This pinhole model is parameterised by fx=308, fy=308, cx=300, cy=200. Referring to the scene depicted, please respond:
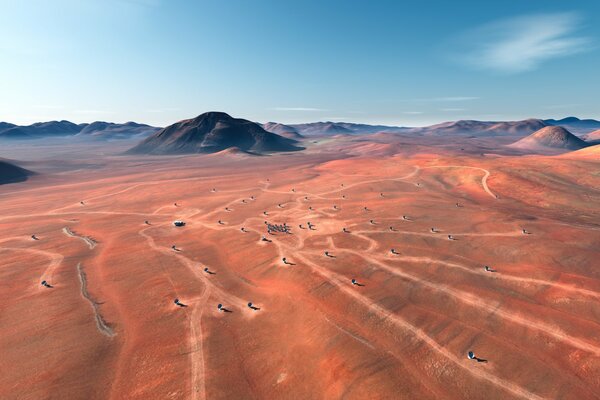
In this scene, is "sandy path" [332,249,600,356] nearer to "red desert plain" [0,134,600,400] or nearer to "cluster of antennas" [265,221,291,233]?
"red desert plain" [0,134,600,400]

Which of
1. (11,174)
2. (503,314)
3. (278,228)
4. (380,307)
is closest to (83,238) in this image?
(278,228)

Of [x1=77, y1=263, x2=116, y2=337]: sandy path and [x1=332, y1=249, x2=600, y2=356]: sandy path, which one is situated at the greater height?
[x1=332, y1=249, x2=600, y2=356]: sandy path

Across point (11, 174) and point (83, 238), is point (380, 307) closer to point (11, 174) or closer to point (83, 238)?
point (83, 238)

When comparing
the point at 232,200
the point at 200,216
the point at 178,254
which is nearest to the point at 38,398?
the point at 178,254

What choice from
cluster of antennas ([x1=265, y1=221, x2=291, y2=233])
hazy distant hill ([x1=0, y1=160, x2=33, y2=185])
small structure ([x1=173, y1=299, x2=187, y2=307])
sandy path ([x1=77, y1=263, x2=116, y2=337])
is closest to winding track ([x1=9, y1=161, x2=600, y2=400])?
small structure ([x1=173, y1=299, x2=187, y2=307])

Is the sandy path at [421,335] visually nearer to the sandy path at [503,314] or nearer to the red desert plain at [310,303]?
the red desert plain at [310,303]
